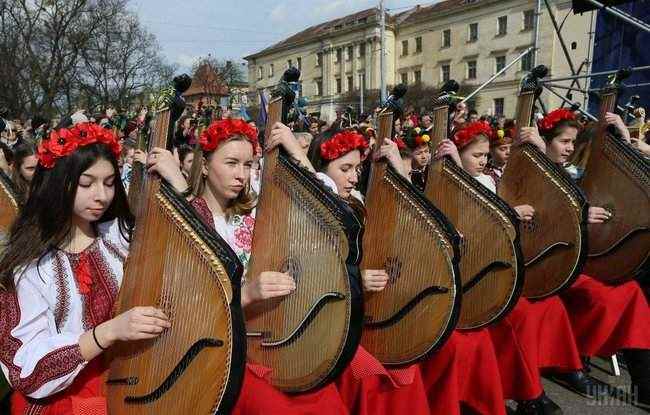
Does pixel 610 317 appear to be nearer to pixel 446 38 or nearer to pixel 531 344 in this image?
pixel 531 344

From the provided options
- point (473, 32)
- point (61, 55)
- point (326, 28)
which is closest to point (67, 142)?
point (61, 55)

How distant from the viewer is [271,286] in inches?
80.2

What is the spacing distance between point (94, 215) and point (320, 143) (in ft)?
5.84

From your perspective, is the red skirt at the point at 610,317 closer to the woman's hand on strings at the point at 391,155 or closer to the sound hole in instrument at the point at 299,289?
the woman's hand on strings at the point at 391,155

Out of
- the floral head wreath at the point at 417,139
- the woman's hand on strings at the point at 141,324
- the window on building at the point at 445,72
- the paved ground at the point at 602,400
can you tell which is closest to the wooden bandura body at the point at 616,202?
the paved ground at the point at 602,400

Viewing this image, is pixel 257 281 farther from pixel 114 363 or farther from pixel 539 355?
pixel 539 355

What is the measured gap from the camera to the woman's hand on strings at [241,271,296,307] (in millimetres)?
2035

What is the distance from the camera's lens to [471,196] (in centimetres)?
286

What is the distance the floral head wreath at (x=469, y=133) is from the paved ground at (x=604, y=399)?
1.81 meters

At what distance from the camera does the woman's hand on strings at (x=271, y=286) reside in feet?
6.68

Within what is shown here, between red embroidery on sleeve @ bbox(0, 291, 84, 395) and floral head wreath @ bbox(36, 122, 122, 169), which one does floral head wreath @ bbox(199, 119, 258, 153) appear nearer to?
floral head wreath @ bbox(36, 122, 122, 169)

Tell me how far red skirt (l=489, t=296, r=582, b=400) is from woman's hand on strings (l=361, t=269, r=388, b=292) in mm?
1105

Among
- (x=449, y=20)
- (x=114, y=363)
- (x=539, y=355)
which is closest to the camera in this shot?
(x=114, y=363)

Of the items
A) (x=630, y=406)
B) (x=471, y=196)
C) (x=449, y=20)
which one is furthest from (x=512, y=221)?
(x=449, y=20)
